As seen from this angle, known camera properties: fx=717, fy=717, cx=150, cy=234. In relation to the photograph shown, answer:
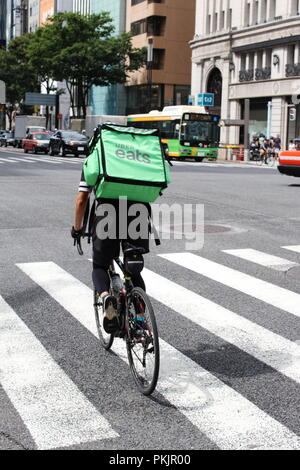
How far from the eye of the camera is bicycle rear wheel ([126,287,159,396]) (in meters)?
4.39

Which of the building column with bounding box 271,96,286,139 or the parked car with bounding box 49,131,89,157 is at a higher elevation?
the building column with bounding box 271,96,286,139

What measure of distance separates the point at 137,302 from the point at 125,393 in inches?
23.5

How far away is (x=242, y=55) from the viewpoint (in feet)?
185

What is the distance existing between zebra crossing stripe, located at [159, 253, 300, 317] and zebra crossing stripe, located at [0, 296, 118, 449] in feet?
8.65

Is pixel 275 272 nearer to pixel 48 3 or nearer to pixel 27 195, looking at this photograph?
pixel 27 195

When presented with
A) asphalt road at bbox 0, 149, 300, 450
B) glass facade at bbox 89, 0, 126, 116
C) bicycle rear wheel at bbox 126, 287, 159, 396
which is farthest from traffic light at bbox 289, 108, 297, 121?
bicycle rear wheel at bbox 126, 287, 159, 396

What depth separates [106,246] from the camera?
501 cm

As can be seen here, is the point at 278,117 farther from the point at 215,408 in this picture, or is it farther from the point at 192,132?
the point at 215,408

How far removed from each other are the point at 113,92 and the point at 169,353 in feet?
264

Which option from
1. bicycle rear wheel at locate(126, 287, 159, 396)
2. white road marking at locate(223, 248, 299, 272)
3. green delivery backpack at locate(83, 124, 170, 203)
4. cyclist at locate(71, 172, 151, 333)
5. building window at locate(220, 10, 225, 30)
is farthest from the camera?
building window at locate(220, 10, 225, 30)

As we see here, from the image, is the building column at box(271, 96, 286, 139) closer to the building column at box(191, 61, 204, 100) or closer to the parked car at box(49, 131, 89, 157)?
the building column at box(191, 61, 204, 100)

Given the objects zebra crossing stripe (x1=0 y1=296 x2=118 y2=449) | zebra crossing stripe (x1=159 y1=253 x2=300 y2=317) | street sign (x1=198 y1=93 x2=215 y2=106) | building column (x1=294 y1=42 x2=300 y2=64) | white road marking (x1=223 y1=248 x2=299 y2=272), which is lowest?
zebra crossing stripe (x1=0 y1=296 x2=118 y2=449)

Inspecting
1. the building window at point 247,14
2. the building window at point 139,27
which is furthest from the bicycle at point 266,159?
the building window at point 139,27

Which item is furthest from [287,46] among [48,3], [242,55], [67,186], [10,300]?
[48,3]
